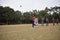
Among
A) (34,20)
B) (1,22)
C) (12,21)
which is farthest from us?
(34,20)

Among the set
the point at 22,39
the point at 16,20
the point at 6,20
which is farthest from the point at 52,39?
the point at 16,20

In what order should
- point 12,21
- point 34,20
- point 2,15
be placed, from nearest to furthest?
point 2,15, point 12,21, point 34,20

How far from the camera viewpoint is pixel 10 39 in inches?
202

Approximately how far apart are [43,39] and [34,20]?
13.1 feet

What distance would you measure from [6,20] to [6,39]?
45 cm

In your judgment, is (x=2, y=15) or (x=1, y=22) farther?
(x=2, y=15)

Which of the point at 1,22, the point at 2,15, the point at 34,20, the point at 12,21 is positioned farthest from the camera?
the point at 34,20

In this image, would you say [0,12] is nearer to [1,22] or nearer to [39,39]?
[1,22]

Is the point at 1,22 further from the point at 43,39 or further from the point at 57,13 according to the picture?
the point at 57,13

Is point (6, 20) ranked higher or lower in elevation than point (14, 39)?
higher

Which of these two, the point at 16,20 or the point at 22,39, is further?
the point at 16,20

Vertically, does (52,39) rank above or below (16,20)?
below

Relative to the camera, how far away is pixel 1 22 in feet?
15.2

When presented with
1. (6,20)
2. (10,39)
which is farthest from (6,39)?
(6,20)
